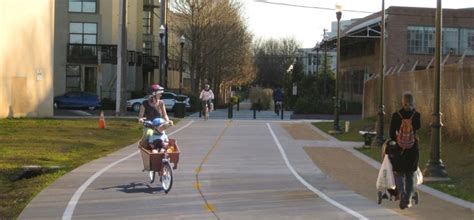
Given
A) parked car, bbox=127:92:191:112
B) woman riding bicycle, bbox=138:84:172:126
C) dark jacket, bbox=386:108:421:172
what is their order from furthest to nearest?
parked car, bbox=127:92:191:112 < woman riding bicycle, bbox=138:84:172:126 < dark jacket, bbox=386:108:421:172

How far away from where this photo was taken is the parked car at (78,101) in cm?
4809

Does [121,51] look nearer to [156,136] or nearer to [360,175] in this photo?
[360,175]

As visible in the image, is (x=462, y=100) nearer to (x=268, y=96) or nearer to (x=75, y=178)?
(x=75, y=178)

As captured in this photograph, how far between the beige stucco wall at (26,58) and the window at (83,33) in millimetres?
19165

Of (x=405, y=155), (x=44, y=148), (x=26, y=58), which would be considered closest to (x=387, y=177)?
(x=405, y=155)

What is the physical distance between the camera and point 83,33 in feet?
180

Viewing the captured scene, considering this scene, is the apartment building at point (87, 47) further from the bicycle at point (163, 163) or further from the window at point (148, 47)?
the bicycle at point (163, 163)

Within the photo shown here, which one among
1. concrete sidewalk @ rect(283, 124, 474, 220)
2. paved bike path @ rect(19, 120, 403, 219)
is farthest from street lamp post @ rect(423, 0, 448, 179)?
paved bike path @ rect(19, 120, 403, 219)

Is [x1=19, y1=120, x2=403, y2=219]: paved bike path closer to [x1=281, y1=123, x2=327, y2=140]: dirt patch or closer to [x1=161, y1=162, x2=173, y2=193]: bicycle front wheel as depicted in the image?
[x1=161, y1=162, x2=173, y2=193]: bicycle front wheel

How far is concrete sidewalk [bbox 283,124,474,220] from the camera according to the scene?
9.90 m

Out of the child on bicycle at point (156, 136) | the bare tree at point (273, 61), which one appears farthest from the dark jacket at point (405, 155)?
the bare tree at point (273, 61)

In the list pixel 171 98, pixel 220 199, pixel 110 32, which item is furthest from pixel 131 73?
pixel 220 199

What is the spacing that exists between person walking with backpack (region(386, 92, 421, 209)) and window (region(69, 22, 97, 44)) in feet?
155

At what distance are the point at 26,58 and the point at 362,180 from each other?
24.2 metres
